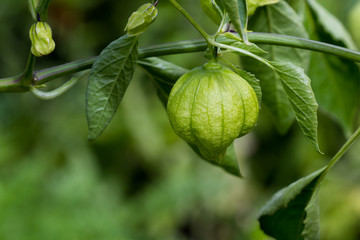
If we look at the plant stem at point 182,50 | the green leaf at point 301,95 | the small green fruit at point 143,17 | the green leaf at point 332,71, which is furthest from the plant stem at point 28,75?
the green leaf at point 332,71

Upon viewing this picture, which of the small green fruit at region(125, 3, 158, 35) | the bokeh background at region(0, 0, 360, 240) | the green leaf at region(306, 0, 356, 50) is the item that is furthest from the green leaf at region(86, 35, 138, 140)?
the bokeh background at region(0, 0, 360, 240)

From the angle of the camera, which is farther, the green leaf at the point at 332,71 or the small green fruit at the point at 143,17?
the green leaf at the point at 332,71

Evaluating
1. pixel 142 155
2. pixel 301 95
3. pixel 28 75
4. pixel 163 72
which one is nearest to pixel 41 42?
pixel 28 75

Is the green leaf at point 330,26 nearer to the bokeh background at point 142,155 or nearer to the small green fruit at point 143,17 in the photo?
the small green fruit at point 143,17

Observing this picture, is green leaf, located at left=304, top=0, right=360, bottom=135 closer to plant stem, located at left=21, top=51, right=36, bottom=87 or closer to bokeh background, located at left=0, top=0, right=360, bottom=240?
plant stem, located at left=21, top=51, right=36, bottom=87

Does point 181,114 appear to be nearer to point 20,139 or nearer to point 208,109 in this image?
point 208,109

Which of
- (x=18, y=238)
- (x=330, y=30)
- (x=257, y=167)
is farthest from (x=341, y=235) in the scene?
(x=330, y=30)

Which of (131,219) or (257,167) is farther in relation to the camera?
(257,167)
